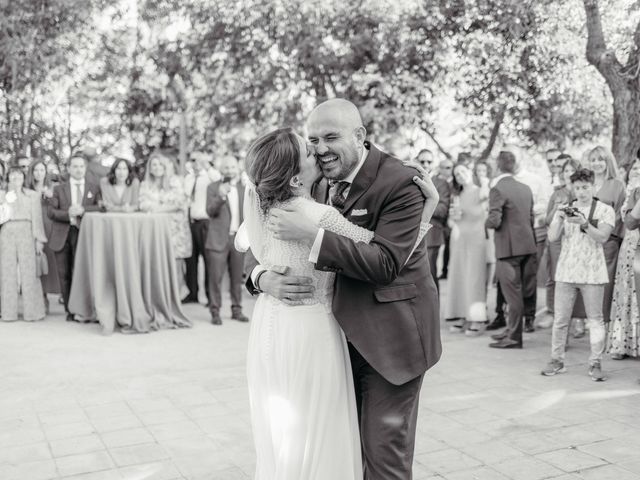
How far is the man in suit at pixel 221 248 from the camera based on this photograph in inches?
346

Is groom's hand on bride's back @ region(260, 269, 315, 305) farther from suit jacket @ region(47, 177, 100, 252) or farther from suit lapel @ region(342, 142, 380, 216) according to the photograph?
suit jacket @ region(47, 177, 100, 252)

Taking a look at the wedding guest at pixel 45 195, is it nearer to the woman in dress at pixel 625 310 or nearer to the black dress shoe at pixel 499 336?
the black dress shoe at pixel 499 336

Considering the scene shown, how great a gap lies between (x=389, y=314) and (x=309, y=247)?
38 centimetres

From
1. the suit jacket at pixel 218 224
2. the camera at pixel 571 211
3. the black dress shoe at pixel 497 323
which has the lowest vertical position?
the black dress shoe at pixel 497 323

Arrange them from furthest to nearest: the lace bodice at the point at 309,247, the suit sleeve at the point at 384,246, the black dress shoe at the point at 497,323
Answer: the black dress shoe at the point at 497,323 → the lace bodice at the point at 309,247 → the suit sleeve at the point at 384,246

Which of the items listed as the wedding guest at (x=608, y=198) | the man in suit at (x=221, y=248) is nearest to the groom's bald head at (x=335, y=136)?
the wedding guest at (x=608, y=198)

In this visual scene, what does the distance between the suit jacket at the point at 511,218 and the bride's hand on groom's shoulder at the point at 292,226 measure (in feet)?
16.5

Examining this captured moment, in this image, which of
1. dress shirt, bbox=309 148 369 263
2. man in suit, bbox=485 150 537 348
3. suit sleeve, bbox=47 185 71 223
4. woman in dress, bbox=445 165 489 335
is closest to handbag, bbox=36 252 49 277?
suit sleeve, bbox=47 185 71 223

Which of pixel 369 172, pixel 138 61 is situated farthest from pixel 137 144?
pixel 369 172

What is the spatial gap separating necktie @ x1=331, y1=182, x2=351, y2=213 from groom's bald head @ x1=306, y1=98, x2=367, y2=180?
0.07 m

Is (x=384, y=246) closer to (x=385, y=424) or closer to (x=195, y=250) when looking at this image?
(x=385, y=424)

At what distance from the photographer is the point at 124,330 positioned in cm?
806

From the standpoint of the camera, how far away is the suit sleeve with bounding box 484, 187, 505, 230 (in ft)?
23.6

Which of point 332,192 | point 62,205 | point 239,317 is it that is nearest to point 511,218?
point 239,317
